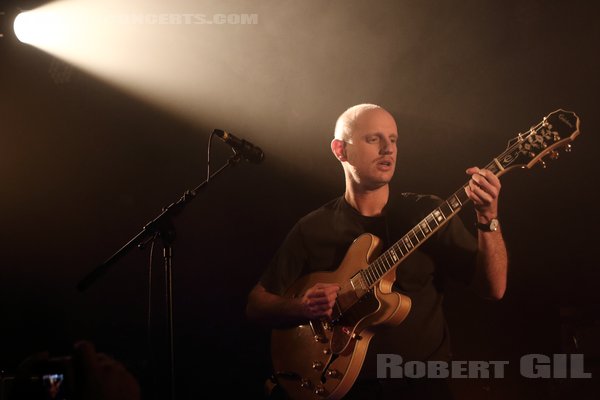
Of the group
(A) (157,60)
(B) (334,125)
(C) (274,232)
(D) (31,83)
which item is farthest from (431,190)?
(D) (31,83)

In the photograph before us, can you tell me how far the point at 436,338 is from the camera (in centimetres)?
303

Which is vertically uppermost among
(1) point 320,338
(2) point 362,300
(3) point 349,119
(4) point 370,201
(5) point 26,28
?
(5) point 26,28

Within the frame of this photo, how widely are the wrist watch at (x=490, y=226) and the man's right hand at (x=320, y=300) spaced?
73 cm

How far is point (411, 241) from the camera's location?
2.87 meters

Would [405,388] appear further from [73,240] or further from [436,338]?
[73,240]

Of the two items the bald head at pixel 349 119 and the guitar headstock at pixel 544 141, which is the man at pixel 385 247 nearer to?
the bald head at pixel 349 119

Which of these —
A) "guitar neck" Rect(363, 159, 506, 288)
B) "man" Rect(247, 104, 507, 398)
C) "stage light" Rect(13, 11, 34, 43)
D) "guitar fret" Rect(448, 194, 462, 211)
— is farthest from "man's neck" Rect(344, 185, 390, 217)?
"stage light" Rect(13, 11, 34, 43)

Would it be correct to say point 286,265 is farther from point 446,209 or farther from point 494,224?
point 494,224

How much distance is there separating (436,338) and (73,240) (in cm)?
242

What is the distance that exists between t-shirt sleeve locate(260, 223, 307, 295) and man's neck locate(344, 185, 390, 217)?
1.22ft

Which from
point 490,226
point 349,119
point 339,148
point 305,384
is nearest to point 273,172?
point 339,148

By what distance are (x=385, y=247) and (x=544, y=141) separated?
0.90 m

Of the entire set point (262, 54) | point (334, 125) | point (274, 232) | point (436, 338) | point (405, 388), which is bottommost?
point (405, 388)

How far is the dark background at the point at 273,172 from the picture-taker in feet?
10.6
